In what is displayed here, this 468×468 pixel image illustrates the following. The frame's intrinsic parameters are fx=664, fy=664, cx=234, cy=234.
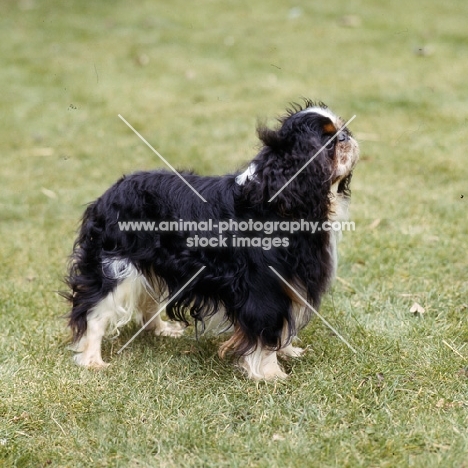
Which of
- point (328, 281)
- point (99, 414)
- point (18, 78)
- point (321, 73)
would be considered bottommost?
point (18, 78)

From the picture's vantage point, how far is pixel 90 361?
4074 mm

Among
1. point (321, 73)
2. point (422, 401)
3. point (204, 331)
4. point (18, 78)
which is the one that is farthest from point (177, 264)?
point (18, 78)

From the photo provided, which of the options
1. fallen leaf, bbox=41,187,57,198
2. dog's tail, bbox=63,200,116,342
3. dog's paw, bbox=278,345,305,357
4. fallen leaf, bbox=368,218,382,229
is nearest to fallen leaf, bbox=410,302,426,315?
dog's paw, bbox=278,345,305,357

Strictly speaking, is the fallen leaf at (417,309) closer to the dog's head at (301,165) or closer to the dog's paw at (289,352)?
the dog's paw at (289,352)

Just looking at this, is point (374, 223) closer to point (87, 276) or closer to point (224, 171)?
point (224, 171)

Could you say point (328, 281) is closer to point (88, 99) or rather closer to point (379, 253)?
point (379, 253)

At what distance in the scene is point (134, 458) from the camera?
3.19 metres

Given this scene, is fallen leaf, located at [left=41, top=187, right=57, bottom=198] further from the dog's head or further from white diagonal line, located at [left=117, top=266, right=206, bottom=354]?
the dog's head

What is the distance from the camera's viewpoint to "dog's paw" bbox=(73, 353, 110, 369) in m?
4.05

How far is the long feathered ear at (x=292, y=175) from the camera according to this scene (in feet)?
11.5

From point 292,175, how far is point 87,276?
1.42 m

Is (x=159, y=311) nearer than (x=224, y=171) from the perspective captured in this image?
Yes

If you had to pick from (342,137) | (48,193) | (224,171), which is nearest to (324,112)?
(342,137)

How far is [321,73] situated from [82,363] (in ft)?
23.9
